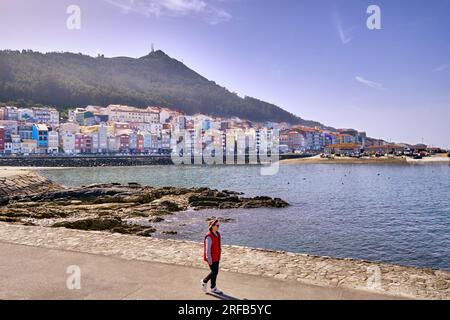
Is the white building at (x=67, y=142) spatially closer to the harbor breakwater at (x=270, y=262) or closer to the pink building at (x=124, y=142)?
the pink building at (x=124, y=142)

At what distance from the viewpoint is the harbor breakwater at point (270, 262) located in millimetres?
8383

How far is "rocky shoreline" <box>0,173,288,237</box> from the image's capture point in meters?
21.4

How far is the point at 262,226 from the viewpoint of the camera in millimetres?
24469

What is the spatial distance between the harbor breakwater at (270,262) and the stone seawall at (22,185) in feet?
88.7

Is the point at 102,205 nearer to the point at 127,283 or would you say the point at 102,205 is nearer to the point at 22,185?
the point at 22,185

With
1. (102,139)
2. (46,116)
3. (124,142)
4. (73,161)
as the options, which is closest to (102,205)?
(73,161)

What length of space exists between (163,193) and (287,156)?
125 m

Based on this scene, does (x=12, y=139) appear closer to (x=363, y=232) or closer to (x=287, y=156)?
(x=287, y=156)

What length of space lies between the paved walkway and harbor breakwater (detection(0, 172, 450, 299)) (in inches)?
21.7

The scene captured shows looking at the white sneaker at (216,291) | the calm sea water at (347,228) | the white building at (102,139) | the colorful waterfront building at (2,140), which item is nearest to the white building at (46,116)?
the white building at (102,139)

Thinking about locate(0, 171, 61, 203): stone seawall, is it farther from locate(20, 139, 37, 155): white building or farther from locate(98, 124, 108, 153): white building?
locate(98, 124, 108, 153): white building

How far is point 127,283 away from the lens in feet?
27.0

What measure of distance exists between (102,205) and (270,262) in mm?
Result: 23977
